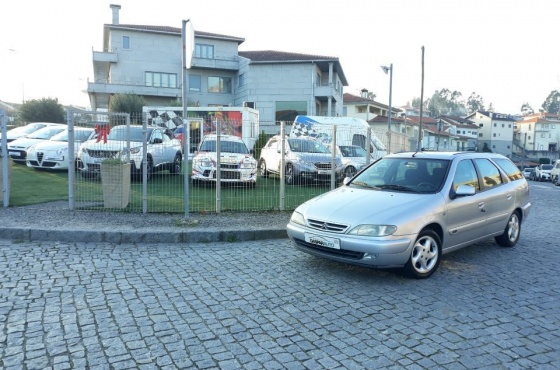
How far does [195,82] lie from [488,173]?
3766 centimetres

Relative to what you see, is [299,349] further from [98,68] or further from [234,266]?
[98,68]

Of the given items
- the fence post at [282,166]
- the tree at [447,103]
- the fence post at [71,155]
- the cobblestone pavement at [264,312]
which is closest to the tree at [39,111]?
the fence post at [71,155]

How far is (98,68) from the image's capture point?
146 ft

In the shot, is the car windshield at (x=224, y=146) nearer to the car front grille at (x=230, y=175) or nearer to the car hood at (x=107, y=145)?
the car front grille at (x=230, y=175)

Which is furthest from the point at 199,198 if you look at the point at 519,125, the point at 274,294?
the point at 519,125

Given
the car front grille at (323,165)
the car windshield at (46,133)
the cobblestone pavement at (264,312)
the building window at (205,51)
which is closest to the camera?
the cobblestone pavement at (264,312)

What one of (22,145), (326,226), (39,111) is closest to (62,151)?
(22,145)

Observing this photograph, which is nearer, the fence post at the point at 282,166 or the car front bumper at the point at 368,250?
the car front bumper at the point at 368,250

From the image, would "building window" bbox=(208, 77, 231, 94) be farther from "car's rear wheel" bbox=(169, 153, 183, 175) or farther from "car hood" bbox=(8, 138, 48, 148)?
"car's rear wheel" bbox=(169, 153, 183, 175)

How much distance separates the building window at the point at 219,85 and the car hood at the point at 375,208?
Answer: 37.9 meters

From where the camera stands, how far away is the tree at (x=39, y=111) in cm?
3716

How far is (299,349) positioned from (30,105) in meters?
41.4

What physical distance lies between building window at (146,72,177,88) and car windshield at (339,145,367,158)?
3246cm

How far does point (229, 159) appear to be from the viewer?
9.34 meters
